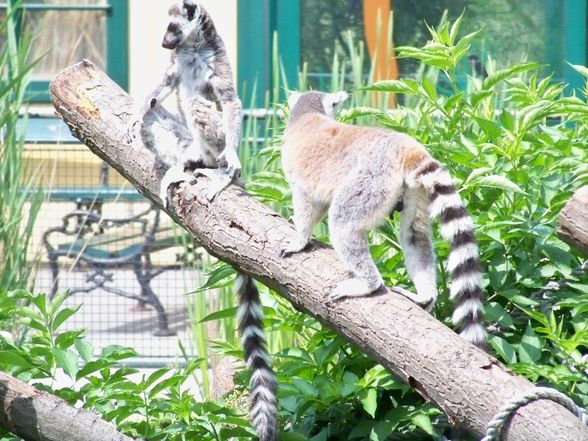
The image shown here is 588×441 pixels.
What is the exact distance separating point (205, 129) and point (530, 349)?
1.63 metres

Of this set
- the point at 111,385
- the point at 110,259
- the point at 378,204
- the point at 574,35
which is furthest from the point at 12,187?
the point at 574,35

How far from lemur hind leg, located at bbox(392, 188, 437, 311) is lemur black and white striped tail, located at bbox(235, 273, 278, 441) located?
0.54m

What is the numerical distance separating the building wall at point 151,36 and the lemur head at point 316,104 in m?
3.79

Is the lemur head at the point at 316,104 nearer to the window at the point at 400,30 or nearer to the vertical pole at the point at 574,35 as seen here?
the window at the point at 400,30

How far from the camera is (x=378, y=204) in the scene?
349cm

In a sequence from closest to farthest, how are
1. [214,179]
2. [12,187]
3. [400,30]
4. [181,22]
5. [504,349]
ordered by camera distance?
1. [504,349]
2. [214,179]
3. [181,22]
4. [12,187]
5. [400,30]

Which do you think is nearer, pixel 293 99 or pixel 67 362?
pixel 67 362

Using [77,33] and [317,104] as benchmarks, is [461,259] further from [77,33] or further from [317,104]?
[77,33]

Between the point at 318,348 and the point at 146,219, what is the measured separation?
11.7 feet

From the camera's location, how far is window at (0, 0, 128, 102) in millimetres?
8086

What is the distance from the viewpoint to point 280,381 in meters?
3.69

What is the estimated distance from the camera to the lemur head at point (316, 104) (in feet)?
13.8

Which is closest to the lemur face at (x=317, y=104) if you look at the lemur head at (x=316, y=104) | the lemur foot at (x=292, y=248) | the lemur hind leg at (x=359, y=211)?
the lemur head at (x=316, y=104)

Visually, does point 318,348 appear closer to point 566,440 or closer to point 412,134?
point 412,134
